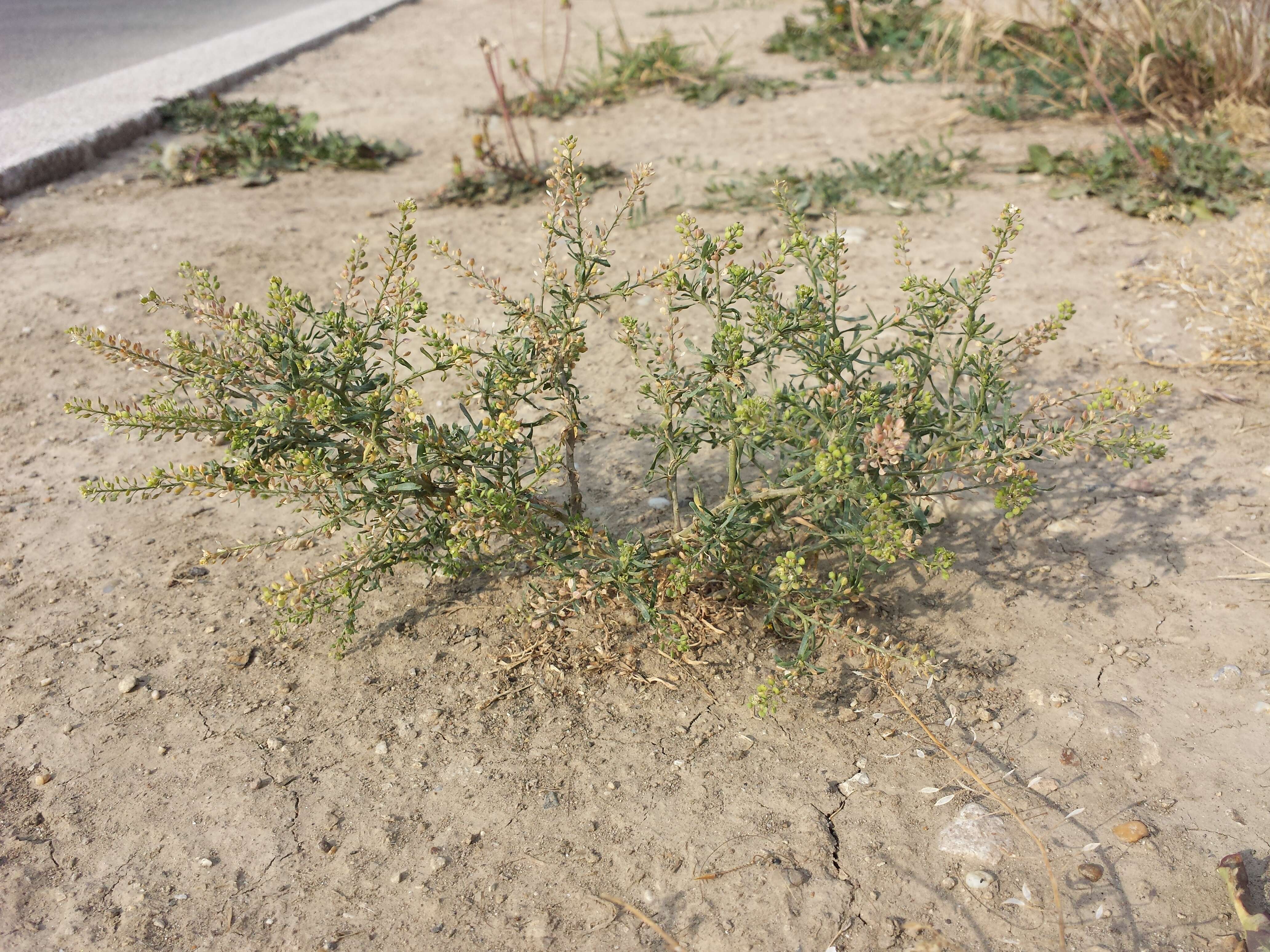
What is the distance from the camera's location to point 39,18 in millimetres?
9000

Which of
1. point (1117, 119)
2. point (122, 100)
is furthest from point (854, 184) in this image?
point (122, 100)

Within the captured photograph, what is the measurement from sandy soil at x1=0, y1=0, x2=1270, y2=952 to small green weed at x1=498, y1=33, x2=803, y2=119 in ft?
12.5

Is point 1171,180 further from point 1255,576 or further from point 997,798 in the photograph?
point 997,798

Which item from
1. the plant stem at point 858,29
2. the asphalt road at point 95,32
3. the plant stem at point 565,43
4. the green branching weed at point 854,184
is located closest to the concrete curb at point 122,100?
the asphalt road at point 95,32

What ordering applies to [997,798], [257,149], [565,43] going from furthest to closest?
[565,43]
[257,149]
[997,798]

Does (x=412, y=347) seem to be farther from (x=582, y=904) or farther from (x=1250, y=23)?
(x=1250, y=23)

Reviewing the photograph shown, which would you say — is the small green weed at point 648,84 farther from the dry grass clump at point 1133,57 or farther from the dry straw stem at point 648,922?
the dry straw stem at point 648,922

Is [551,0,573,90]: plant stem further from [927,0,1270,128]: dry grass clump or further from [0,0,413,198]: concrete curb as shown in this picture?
[927,0,1270,128]: dry grass clump

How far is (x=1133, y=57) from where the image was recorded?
552 cm

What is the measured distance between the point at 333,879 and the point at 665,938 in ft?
2.23

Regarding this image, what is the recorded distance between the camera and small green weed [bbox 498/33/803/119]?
6602 mm

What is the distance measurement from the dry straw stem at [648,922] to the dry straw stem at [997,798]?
2.31 ft

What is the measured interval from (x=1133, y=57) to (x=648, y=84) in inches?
123

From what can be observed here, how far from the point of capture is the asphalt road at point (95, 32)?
7074 millimetres
